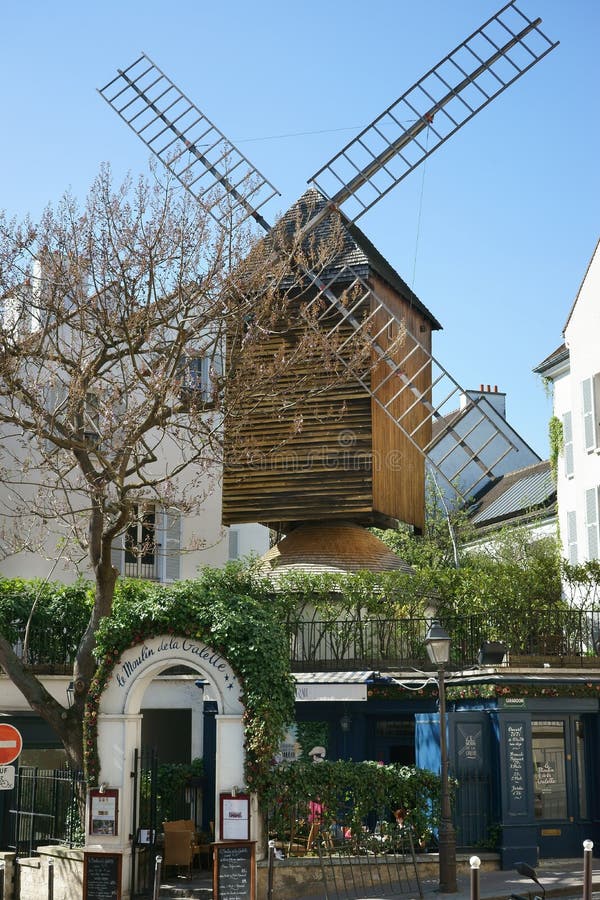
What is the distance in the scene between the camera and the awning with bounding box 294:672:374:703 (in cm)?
1947

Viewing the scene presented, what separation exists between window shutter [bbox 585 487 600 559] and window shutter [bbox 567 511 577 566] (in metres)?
1.07

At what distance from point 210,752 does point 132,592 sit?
335 cm

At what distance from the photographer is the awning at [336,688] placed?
19469mm

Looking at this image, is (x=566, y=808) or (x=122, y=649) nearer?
(x=122, y=649)

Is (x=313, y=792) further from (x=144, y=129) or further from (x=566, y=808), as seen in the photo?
(x=144, y=129)

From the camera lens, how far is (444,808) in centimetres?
1543

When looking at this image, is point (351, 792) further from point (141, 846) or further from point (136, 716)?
point (136, 716)

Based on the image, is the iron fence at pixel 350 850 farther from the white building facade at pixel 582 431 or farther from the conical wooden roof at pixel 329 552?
the white building facade at pixel 582 431

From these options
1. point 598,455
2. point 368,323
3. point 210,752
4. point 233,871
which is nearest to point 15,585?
point 210,752

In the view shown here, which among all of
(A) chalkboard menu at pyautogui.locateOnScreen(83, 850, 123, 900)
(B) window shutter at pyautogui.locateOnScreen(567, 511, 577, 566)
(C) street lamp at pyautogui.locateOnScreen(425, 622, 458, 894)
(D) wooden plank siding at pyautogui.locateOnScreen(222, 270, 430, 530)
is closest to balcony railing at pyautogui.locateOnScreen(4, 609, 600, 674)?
(D) wooden plank siding at pyautogui.locateOnScreen(222, 270, 430, 530)

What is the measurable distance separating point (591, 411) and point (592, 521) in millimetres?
2670

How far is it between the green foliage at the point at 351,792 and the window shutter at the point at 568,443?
13.8 m

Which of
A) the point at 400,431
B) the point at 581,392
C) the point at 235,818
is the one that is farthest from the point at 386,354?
the point at 235,818

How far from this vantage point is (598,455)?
27.8 m
